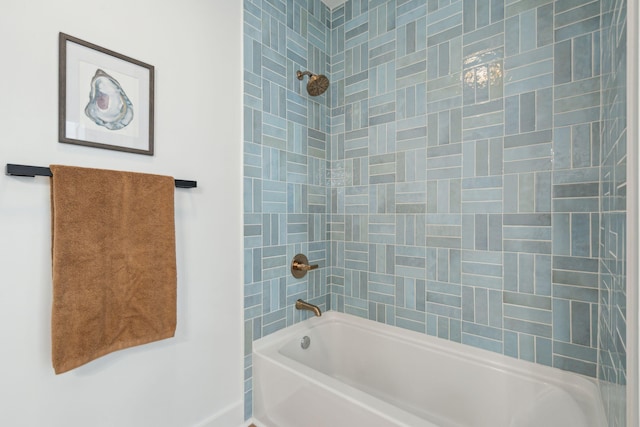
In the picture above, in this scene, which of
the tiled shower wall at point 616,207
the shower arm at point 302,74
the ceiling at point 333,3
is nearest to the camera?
the tiled shower wall at point 616,207

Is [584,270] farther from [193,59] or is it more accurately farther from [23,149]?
[23,149]

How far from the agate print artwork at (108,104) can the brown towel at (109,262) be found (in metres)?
0.21

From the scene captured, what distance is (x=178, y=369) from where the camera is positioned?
4.70ft

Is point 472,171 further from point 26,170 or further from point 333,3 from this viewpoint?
point 26,170

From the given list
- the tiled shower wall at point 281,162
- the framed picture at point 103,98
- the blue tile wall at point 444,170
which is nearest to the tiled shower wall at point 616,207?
the blue tile wall at point 444,170

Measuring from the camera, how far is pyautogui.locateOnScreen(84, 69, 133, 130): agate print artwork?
116 cm

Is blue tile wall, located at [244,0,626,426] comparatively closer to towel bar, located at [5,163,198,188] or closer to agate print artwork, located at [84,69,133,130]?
agate print artwork, located at [84,69,133,130]

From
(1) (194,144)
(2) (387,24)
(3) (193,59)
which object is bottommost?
(1) (194,144)

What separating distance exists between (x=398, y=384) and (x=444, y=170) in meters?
1.25

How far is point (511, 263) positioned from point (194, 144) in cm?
163

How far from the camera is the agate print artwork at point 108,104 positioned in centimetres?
116

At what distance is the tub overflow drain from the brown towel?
844 millimetres

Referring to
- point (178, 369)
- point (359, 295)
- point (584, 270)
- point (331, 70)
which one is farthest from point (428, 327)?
point (331, 70)

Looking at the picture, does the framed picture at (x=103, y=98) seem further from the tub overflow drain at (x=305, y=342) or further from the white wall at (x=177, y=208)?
the tub overflow drain at (x=305, y=342)
